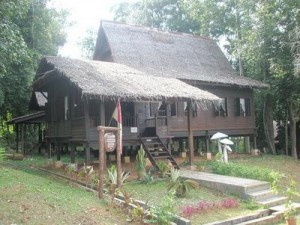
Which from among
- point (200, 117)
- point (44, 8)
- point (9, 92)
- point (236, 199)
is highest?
point (44, 8)

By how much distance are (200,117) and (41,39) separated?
1381cm

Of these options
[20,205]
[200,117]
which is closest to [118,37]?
[200,117]

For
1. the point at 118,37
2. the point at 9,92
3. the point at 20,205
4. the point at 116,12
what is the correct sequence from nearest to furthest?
the point at 20,205 → the point at 118,37 → the point at 9,92 → the point at 116,12

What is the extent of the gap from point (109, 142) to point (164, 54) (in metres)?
12.7

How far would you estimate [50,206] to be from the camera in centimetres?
798

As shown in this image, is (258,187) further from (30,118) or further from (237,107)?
(30,118)

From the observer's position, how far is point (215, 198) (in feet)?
32.9

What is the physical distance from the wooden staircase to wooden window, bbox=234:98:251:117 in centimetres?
816

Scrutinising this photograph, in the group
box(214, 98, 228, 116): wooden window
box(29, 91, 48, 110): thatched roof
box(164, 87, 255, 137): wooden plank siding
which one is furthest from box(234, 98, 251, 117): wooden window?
box(29, 91, 48, 110): thatched roof

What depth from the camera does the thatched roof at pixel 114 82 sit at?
12.2 m

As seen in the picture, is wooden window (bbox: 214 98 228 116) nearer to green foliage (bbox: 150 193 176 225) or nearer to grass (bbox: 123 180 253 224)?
grass (bbox: 123 180 253 224)

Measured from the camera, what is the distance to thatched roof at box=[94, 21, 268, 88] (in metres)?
19.3

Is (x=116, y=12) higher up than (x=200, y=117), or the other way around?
(x=116, y=12)

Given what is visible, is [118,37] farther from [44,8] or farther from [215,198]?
[215,198]
